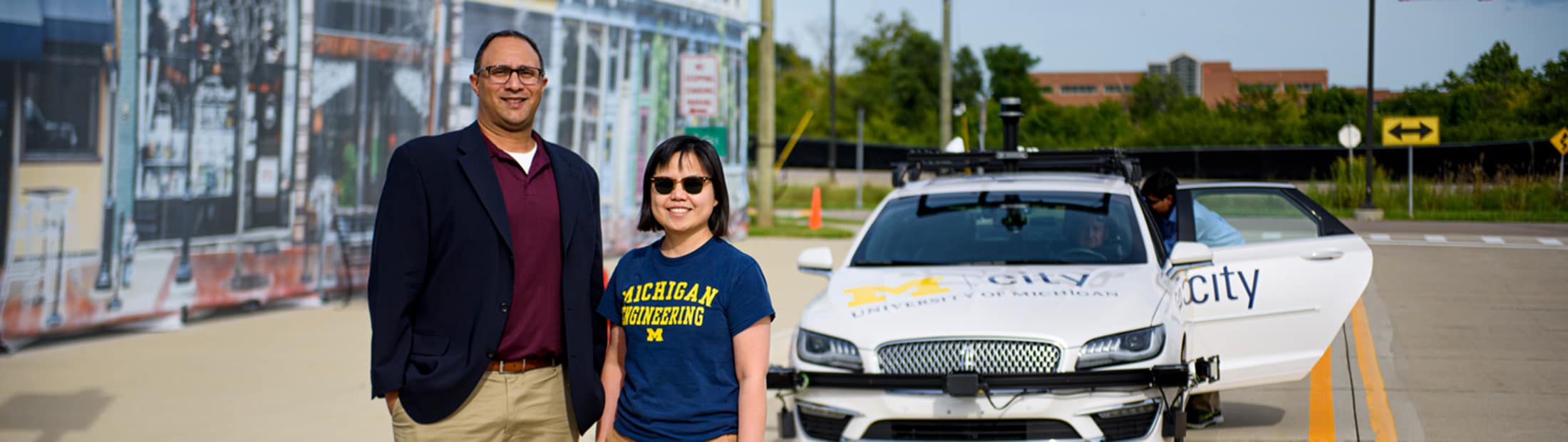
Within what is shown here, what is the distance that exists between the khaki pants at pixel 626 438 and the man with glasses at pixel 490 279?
0.06 m

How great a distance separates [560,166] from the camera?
11.6 feet

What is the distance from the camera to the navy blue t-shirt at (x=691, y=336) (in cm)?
333

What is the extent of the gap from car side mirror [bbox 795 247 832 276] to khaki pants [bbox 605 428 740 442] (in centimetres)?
316

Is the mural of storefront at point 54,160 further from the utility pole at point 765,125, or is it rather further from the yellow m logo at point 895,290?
the utility pole at point 765,125

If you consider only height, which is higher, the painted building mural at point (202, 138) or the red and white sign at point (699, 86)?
the red and white sign at point (699, 86)

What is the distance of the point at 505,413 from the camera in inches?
135

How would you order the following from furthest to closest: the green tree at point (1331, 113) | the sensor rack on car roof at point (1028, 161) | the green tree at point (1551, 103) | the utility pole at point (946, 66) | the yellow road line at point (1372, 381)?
the utility pole at point (946, 66)
the green tree at point (1331, 113)
the green tree at point (1551, 103)
the sensor rack on car roof at point (1028, 161)
the yellow road line at point (1372, 381)

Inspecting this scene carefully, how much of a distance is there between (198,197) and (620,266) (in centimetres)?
810

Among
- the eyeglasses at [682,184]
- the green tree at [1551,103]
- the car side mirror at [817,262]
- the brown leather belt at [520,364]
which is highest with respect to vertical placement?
the green tree at [1551,103]

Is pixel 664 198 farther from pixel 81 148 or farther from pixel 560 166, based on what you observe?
pixel 81 148

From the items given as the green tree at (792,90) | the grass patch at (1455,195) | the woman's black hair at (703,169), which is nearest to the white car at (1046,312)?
the woman's black hair at (703,169)

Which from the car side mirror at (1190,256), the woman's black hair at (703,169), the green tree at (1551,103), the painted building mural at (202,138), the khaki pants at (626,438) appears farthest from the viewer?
the green tree at (1551,103)

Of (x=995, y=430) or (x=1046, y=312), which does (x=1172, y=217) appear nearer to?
(x=1046, y=312)

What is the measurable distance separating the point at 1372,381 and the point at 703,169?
6.47 meters
